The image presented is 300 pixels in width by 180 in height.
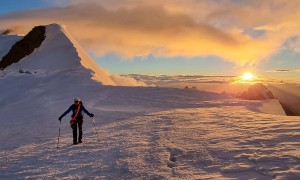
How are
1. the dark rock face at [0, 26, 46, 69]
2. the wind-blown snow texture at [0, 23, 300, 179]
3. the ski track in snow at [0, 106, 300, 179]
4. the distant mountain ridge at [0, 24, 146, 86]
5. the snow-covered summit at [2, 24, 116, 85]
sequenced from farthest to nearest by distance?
the dark rock face at [0, 26, 46, 69] → the distant mountain ridge at [0, 24, 146, 86] → the snow-covered summit at [2, 24, 116, 85] → the wind-blown snow texture at [0, 23, 300, 179] → the ski track in snow at [0, 106, 300, 179]

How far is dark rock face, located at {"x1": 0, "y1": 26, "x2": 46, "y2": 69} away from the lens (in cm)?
4816

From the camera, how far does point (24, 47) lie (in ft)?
163

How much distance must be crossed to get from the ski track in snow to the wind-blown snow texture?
0.03 meters

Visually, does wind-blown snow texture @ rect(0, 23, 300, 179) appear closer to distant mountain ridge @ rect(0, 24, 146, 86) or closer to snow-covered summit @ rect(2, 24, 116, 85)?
snow-covered summit @ rect(2, 24, 116, 85)

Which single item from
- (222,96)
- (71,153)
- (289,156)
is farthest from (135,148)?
(222,96)

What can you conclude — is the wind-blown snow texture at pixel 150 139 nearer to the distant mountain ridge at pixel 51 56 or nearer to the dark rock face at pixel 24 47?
the distant mountain ridge at pixel 51 56

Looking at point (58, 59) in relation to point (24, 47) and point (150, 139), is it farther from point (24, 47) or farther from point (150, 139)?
point (150, 139)

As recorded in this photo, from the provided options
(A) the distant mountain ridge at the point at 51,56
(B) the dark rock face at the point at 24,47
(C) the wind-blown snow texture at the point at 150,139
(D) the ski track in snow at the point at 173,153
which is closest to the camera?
(D) the ski track in snow at the point at 173,153

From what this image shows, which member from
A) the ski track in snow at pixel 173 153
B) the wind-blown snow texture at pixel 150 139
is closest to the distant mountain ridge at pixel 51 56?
the wind-blown snow texture at pixel 150 139

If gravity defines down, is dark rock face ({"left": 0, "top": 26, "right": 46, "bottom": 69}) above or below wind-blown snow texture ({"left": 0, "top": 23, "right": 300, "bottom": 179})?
above

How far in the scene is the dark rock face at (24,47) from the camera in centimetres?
4816

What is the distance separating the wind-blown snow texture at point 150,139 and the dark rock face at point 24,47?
65.1 ft

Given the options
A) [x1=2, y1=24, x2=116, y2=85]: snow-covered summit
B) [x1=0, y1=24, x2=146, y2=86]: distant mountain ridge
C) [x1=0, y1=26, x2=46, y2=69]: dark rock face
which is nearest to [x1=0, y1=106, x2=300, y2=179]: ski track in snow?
[x1=2, y1=24, x2=116, y2=85]: snow-covered summit

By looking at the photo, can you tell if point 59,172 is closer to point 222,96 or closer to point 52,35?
point 222,96
